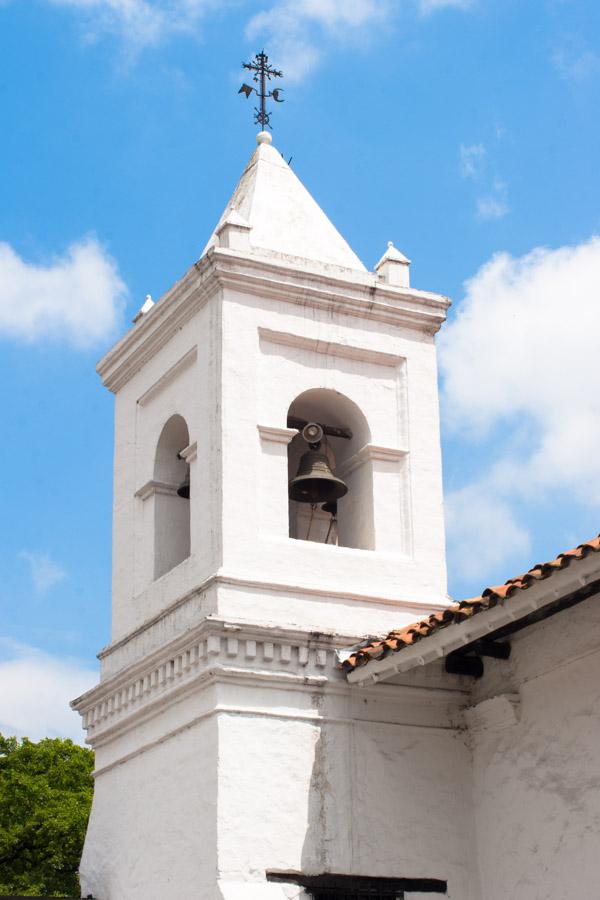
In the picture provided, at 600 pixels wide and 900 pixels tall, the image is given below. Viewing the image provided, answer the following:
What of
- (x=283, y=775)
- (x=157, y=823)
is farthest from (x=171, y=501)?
(x=283, y=775)

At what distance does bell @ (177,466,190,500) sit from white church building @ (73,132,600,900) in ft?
0.04

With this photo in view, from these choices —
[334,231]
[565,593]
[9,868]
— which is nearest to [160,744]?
[565,593]

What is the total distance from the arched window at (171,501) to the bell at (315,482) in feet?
3.35

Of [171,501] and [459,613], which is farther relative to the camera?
[171,501]

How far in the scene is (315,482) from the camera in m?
12.4

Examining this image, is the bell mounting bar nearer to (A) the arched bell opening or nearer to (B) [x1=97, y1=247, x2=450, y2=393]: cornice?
(A) the arched bell opening

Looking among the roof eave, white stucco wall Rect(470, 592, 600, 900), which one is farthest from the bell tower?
white stucco wall Rect(470, 592, 600, 900)

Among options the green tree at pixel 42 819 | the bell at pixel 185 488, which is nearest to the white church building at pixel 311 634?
the bell at pixel 185 488

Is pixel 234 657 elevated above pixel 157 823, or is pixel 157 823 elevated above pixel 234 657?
pixel 234 657

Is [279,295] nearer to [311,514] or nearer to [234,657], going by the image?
[311,514]

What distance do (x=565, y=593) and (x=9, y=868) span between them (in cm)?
2095

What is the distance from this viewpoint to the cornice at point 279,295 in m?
12.2

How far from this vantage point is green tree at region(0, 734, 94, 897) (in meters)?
28.0

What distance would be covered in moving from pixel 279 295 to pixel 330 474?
147 centimetres
